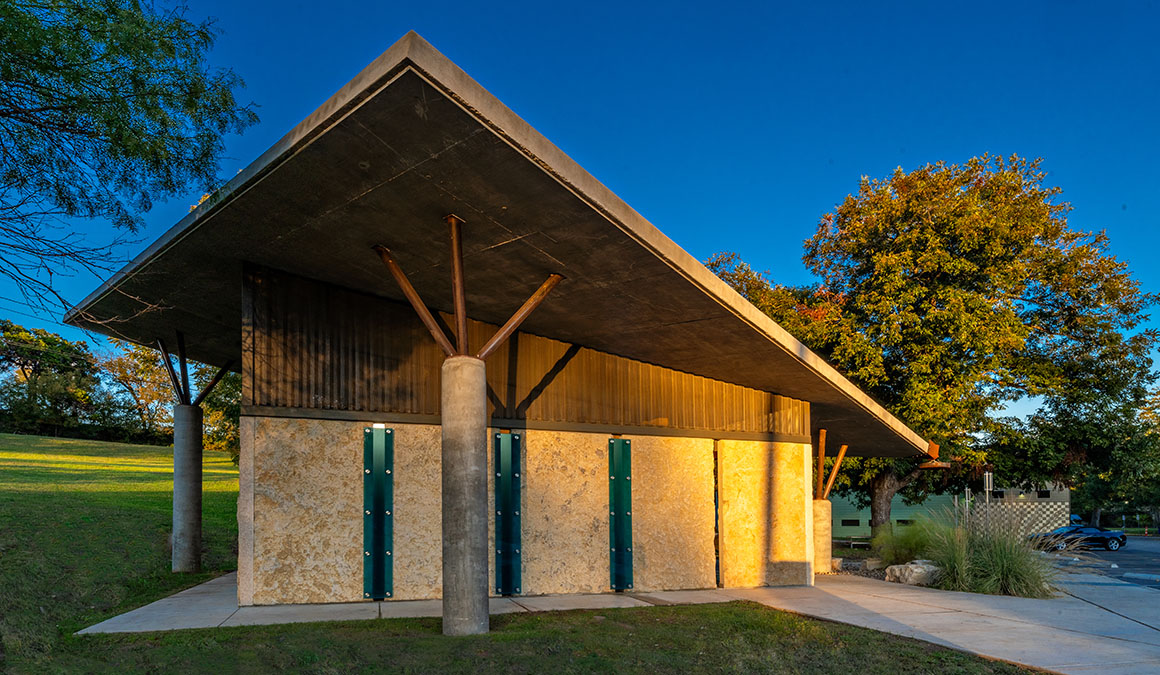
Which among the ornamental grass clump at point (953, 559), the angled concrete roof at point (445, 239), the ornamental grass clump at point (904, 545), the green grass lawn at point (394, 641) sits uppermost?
the angled concrete roof at point (445, 239)

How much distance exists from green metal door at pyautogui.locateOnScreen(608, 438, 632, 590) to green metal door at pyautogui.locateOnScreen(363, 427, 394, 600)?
10.2 ft

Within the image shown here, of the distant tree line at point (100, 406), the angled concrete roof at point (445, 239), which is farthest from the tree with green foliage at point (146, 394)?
the angled concrete roof at point (445, 239)

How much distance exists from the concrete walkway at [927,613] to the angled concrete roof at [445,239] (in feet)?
10.1

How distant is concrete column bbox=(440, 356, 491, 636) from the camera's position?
270 inches

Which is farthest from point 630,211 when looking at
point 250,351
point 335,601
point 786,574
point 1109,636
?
point 786,574

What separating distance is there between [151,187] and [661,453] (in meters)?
7.67

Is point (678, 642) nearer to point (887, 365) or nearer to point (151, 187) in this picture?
point (151, 187)

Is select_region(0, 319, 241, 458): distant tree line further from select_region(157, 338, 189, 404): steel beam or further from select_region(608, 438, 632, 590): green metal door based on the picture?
select_region(608, 438, 632, 590): green metal door

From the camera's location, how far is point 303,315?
9.11 metres

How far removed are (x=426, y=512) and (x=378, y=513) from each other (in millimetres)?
607

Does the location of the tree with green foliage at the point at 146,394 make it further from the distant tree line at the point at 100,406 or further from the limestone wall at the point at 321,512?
the limestone wall at the point at 321,512

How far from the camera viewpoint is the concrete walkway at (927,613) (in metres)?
6.88

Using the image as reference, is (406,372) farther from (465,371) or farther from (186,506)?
(186,506)

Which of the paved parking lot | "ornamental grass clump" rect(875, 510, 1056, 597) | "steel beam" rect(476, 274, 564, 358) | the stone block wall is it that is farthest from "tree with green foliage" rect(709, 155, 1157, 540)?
"steel beam" rect(476, 274, 564, 358)
